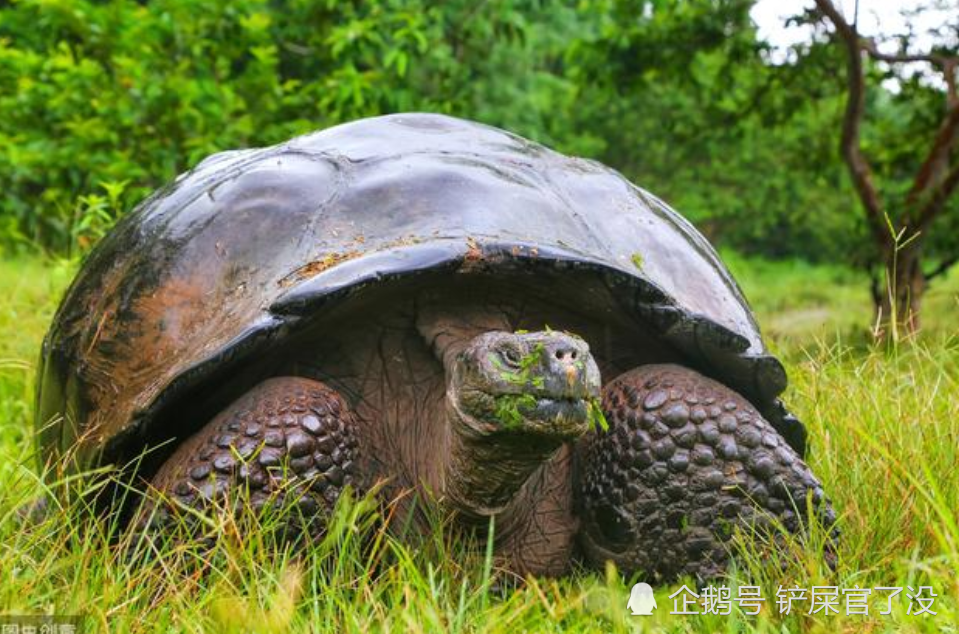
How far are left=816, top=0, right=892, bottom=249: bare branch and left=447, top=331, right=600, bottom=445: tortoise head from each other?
13.9 feet

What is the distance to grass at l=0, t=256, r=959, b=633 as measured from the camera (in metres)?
1.75

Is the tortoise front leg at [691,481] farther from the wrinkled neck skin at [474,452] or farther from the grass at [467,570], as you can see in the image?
the wrinkled neck skin at [474,452]

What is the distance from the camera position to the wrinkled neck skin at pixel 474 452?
1953 mm

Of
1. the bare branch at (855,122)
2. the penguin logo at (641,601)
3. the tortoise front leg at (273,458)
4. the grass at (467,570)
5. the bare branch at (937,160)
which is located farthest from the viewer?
the bare branch at (937,160)

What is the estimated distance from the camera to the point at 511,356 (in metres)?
1.88

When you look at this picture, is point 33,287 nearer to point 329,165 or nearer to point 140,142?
point 140,142

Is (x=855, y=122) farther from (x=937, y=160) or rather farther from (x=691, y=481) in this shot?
(x=691, y=481)

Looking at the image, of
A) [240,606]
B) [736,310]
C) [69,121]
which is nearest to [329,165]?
[736,310]

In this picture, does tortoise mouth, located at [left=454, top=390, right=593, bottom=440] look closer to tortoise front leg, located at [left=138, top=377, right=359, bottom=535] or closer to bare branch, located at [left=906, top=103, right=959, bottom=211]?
tortoise front leg, located at [left=138, top=377, right=359, bottom=535]

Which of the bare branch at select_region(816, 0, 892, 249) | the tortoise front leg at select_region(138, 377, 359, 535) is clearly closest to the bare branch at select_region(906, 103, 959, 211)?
the bare branch at select_region(816, 0, 892, 249)

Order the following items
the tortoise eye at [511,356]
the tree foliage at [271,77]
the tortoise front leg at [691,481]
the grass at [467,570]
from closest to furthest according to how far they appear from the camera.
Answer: the grass at [467,570] < the tortoise eye at [511,356] < the tortoise front leg at [691,481] < the tree foliage at [271,77]

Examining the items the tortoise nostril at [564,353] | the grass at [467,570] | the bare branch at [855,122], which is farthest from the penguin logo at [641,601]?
the bare branch at [855,122]

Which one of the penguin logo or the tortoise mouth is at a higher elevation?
the tortoise mouth

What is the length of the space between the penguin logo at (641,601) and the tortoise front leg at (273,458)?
0.57m
